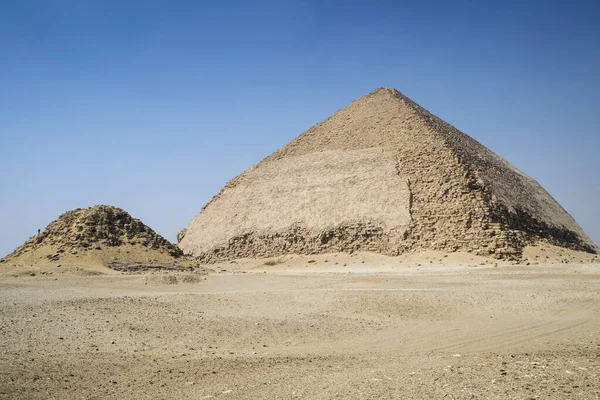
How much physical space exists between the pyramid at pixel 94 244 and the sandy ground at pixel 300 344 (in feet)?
16.6

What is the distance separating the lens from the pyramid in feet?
69.6

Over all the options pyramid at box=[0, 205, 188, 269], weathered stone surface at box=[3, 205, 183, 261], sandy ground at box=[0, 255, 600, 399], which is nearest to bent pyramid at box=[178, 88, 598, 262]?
weathered stone surface at box=[3, 205, 183, 261]

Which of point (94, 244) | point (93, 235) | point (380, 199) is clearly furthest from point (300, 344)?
point (380, 199)

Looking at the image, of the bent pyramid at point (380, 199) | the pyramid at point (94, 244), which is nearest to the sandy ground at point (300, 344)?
the pyramid at point (94, 244)

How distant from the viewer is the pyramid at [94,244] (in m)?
21.2

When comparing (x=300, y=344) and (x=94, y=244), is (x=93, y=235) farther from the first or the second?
(x=300, y=344)

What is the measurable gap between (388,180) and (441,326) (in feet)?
83.4

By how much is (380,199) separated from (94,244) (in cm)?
1842

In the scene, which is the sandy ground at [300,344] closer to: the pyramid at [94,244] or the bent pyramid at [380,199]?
the pyramid at [94,244]

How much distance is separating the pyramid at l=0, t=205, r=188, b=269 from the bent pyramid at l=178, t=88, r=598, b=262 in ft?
39.4

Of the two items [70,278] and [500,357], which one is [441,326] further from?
[70,278]

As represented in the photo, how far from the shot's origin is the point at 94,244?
72.7 ft

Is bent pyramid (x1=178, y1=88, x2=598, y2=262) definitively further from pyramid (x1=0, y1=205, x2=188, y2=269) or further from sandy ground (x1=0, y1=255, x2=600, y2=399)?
sandy ground (x1=0, y1=255, x2=600, y2=399)

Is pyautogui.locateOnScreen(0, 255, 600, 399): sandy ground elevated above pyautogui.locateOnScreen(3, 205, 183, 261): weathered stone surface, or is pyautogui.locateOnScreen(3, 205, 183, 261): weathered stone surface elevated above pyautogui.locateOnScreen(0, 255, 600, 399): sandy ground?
pyautogui.locateOnScreen(3, 205, 183, 261): weathered stone surface
